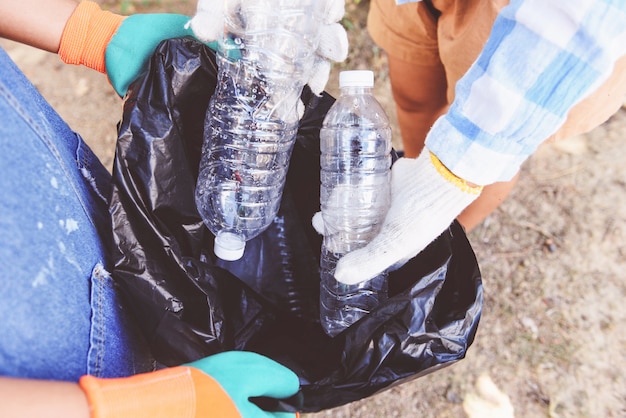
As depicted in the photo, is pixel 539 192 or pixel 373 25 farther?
pixel 539 192

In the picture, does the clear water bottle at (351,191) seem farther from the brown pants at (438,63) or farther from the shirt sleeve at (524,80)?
the shirt sleeve at (524,80)

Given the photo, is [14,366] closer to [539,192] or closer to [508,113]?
[508,113]

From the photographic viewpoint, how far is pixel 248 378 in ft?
3.33

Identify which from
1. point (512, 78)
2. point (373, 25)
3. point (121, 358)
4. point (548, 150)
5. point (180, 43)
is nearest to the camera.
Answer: point (512, 78)

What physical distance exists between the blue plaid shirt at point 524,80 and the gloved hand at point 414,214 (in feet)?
0.14

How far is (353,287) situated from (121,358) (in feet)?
2.31

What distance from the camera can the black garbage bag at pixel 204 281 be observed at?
1.11m

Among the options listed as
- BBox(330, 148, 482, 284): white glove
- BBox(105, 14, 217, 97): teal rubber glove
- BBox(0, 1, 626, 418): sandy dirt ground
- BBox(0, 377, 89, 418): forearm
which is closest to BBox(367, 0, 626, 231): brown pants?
BBox(330, 148, 482, 284): white glove

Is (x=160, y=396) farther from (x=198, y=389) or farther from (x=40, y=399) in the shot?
(x=40, y=399)

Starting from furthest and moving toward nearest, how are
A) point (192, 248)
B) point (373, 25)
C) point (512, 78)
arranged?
point (373, 25)
point (192, 248)
point (512, 78)

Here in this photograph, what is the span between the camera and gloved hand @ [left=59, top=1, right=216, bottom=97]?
1194 millimetres

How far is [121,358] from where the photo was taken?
3.45 ft

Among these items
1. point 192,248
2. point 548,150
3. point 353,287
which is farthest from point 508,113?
point 548,150

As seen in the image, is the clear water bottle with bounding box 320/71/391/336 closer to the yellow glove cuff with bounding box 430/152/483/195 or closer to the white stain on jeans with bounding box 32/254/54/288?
the yellow glove cuff with bounding box 430/152/483/195
